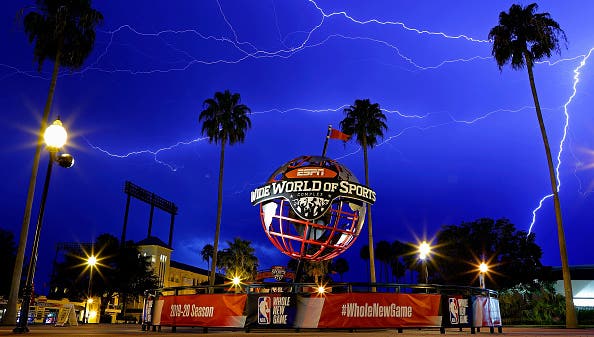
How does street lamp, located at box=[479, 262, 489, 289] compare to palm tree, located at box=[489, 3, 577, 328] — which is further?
palm tree, located at box=[489, 3, 577, 328]

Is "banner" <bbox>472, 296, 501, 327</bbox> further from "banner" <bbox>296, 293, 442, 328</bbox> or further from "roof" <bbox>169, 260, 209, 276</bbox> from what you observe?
"roof" <bbox>169, 260, 209, 276</bbox>

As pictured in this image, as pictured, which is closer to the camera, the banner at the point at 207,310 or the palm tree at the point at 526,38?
the banner at the point at 207,310

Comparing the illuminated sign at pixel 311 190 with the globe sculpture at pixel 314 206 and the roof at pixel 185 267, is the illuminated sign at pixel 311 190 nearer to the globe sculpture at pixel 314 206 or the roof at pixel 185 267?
the globe sculpture at pixel 314 206

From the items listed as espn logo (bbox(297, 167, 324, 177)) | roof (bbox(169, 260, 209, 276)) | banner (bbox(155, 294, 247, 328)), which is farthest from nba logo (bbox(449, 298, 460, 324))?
roof (bbox(169, 260, 209, 276))

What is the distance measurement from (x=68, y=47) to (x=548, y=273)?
5272cm

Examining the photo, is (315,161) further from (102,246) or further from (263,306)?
(102,246)

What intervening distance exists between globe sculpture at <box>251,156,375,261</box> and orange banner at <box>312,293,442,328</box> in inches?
196

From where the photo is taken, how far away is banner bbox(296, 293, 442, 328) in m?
14.4

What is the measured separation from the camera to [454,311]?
49.8ft

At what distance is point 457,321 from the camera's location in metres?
15.2

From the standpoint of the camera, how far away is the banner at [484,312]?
15.7 metres

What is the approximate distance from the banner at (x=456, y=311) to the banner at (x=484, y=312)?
26cm

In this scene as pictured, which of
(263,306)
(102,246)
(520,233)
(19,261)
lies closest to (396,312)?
(263,306)

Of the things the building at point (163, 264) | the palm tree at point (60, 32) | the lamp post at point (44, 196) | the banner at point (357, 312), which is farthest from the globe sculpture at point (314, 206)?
the building at point (163, 264)
